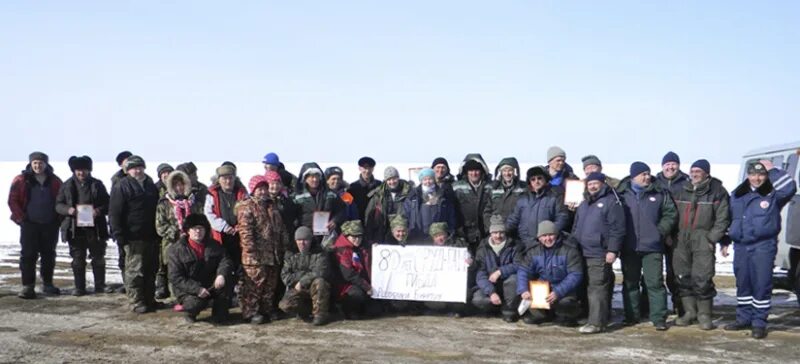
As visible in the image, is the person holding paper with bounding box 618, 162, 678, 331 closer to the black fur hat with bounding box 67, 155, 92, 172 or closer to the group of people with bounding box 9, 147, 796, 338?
the group of people with bounding box 9, 147, 796, 338

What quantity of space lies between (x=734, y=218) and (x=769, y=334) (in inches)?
50.7

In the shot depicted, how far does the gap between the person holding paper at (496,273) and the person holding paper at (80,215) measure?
5247 mm

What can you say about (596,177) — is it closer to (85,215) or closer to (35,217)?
(85,215)

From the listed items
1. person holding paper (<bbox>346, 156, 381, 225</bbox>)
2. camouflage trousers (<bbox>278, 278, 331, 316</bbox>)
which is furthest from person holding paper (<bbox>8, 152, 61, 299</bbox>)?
person holding paper (<bbox>346, 156, 381, 225</bbox>)

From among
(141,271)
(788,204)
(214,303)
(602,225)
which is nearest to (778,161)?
(788,204)

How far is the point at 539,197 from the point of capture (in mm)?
7996

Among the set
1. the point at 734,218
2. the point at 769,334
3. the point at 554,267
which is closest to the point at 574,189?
the point at 554,267

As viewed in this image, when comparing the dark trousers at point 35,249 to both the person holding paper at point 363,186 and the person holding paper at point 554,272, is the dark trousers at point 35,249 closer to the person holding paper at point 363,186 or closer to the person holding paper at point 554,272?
the person holding paper at point 363,186

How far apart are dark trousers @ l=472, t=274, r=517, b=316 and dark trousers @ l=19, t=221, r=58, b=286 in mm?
5897

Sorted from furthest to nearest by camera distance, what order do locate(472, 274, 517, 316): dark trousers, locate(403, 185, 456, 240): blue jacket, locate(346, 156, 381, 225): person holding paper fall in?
1. locate(346, 156, 381, 225): person holding paper
2. locate(403, 185, 456, 240): blue jacket
3. locate(472, 274, 517, 316): dark trousers

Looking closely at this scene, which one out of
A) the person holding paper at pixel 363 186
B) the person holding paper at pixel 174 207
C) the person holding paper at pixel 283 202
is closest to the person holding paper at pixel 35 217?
the person holding paper at pixel 174 207

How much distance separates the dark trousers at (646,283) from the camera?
7.52 metres

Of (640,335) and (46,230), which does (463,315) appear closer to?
(640,335)

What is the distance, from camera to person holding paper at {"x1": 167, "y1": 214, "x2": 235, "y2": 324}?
7457 mm
